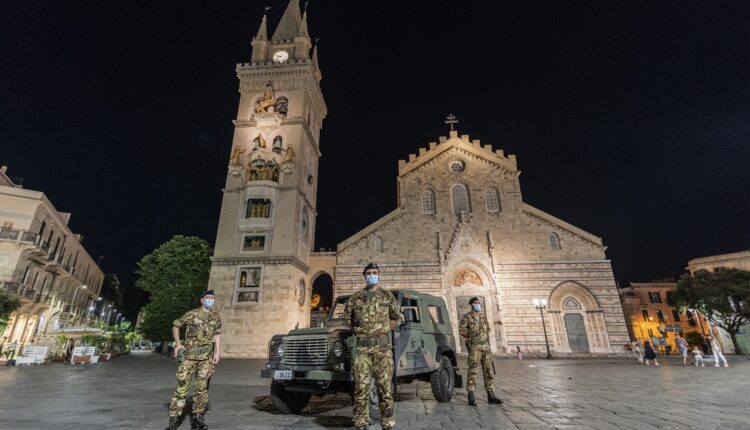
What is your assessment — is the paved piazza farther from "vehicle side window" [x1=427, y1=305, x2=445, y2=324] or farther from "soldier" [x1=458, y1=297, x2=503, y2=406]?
"vehicle side window" [x1=427, y1=305, x2=445, y2=324]

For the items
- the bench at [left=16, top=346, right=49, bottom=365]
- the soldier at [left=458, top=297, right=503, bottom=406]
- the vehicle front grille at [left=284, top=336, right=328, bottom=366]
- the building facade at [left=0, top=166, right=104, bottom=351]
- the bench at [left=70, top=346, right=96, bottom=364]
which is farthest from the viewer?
the building facade at [left=0, top=166, right=104, bottom=351]

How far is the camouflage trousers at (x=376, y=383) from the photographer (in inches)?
172

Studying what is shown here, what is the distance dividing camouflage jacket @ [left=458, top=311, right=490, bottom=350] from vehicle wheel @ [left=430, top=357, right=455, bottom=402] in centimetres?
78

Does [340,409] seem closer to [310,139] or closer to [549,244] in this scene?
[549,244]

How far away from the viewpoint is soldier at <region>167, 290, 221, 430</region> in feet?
16.3

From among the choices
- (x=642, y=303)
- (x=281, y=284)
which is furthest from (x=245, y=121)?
(x=642, y=303)

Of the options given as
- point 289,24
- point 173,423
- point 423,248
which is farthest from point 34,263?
point 289,24

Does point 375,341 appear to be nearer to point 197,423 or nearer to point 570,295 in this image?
point 197,423

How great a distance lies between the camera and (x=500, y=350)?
2252 centimetres

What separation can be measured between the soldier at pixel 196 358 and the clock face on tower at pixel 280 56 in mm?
31267

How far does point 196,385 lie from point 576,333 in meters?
24.8

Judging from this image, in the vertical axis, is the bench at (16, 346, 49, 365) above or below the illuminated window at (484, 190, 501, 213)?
below

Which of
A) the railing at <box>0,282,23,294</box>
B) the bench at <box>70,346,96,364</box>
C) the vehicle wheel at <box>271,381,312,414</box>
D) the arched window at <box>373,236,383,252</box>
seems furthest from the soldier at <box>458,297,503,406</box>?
the railing at <box>0,282,23,294</box>

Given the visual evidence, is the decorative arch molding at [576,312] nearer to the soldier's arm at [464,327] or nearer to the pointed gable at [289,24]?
the soldier's arm at [464,327]
